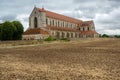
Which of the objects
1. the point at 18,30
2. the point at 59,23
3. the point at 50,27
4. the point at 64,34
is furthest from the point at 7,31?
the point at 59,23

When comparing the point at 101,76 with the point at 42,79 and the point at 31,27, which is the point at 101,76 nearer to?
the point at 42,79

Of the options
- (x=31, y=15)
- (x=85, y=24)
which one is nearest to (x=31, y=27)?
(x=31, y=15)

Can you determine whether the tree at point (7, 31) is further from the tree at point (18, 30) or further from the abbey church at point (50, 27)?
the abbey church at point (50, 27)

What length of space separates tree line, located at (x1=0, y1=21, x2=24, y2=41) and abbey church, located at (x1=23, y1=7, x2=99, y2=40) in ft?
14.3

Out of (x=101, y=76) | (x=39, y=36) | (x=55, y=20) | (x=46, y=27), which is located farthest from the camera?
(x=55, y=20)

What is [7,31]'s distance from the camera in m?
86.4

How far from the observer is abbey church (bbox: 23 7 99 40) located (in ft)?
310

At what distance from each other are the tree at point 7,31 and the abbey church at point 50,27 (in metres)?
8.88

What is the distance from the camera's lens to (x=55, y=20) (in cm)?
11300

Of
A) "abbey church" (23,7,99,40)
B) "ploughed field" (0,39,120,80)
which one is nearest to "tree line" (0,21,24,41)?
"abbey church" (23,7,99,40)

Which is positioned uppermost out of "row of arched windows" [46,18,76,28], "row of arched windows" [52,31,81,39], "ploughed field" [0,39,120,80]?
"row of arched windows" [46,18,76,28]

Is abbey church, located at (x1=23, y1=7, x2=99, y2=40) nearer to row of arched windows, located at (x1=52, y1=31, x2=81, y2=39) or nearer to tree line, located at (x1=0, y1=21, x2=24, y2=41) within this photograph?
row of arched windows, located at (x1=52, y1=31, x2=81, y2=39)

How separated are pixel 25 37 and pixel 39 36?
7856 mm

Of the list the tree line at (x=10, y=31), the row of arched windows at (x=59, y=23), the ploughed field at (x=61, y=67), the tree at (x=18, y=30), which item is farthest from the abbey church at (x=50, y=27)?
the ploughed field at (x=61, y=67)
